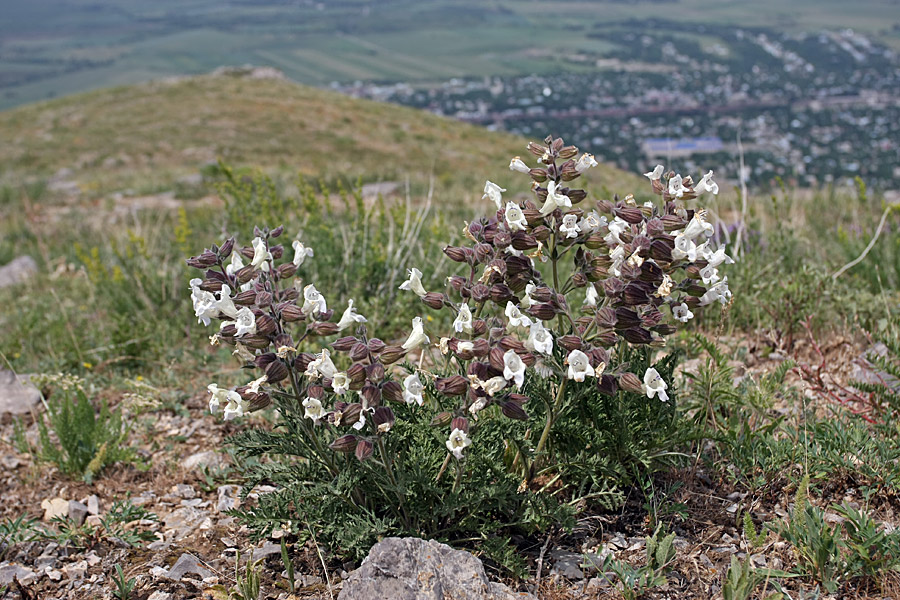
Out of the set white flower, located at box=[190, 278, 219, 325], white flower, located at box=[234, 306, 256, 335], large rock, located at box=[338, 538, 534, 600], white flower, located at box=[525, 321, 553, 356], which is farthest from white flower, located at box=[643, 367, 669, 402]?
white flower, located at box=[190, 278, 219, 325]

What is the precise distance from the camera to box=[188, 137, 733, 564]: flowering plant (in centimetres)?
200

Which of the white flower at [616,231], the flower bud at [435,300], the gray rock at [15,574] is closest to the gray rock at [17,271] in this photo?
the gray rock at [15,574]

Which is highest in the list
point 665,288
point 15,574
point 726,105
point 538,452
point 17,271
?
point 665,288

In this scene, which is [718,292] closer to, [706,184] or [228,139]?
[706,184]

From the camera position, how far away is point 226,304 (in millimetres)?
2086

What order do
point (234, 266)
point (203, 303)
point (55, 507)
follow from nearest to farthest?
point (203, 303) → point (234, 266) → point (55, 507)

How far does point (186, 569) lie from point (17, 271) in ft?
22.8

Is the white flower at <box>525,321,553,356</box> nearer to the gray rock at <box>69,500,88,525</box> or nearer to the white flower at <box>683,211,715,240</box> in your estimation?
the white flower at <box>683,211,715,240</box>

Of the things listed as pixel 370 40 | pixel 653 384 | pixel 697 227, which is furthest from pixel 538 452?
pixel 370 40

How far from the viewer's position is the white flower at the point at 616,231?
2.18 m

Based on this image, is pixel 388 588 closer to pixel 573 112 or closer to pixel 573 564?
pixel 573 564

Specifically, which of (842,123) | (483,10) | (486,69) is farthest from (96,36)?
(842,123)

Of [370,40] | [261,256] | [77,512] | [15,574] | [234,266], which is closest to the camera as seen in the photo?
[261,256]

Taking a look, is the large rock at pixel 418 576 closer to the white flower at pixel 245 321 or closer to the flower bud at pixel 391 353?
the flower bud at pixel 391 353
